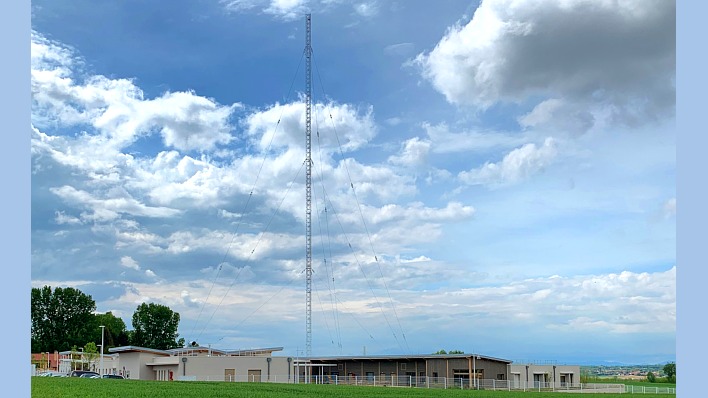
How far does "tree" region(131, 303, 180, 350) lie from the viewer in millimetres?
86938

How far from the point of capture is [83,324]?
84.2 metres

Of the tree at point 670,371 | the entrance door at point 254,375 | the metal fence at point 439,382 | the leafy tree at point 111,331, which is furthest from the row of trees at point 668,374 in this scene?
the leafy tree at point 111,331

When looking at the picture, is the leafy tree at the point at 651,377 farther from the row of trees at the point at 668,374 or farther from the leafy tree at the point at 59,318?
the leafy tree at the point at 59,318

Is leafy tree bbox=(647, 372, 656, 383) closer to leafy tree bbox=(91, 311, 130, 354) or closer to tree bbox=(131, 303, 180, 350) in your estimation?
tree bbox=(131, 303, 180, 350)

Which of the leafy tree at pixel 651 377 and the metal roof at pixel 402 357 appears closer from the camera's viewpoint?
the metal roof at pixel 402 357

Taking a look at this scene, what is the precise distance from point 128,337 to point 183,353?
1297 inches

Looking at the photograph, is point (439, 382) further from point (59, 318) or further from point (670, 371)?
point (59, 318)

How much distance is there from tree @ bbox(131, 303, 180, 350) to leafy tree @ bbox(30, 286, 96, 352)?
5.13 meters

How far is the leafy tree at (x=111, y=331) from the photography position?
82.4m

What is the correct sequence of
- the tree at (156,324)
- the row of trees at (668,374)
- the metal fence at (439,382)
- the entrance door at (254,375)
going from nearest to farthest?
1. the metal fence at (439,382)
2. the entrance door at (254,375)
3. the row of trees at (668,374)
4. the tree at (156,324)

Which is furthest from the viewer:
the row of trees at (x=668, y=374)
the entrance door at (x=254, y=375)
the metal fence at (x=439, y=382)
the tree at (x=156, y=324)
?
the tree at (x=156, y=324)

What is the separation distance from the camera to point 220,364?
4922 centimetres

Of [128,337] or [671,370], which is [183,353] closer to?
[128,337]

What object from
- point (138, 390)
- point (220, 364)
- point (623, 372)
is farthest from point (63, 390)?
point (623, 372)
